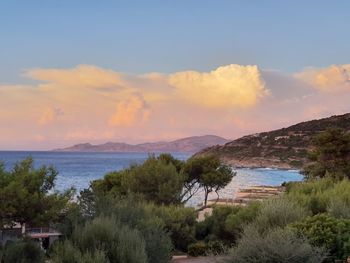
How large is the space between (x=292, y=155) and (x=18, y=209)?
121 metres

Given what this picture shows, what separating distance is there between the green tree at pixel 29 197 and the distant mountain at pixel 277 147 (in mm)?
95801

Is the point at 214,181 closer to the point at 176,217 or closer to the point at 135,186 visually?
the point at 135,186

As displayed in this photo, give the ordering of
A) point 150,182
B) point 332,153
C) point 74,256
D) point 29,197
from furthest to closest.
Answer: point 332,153
point 150,182
point 29,197
point 74,256

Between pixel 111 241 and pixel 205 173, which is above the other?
pixel 205 173

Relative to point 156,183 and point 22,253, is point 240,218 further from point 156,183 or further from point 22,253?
point 156,183

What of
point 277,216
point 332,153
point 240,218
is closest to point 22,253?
point 277,216

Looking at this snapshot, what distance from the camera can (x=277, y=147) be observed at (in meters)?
143

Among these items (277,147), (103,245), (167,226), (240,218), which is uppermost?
(277,147)

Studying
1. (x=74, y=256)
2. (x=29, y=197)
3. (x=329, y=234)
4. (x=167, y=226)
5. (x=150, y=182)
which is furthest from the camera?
(x=150, y=182)

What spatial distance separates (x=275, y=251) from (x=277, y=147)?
441 feet

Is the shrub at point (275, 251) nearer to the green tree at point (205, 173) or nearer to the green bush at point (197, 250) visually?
the green bush at point (197, 250)

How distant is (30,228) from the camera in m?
18.6

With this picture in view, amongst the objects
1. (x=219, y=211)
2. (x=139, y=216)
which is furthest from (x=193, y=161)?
(x=139, y=216)

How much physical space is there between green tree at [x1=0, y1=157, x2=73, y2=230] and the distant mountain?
314 ft
